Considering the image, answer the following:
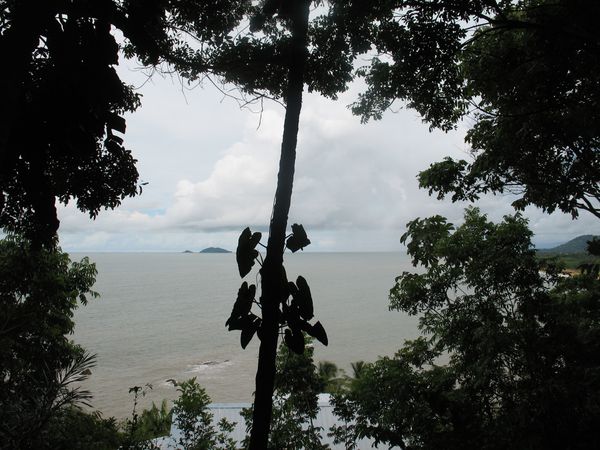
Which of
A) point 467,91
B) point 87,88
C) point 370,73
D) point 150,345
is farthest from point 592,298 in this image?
point 150,345

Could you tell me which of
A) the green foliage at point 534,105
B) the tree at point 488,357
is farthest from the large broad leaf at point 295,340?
the green foliage at point 534,105

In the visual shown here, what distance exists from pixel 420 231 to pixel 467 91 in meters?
2.49

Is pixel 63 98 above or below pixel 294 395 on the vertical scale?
above

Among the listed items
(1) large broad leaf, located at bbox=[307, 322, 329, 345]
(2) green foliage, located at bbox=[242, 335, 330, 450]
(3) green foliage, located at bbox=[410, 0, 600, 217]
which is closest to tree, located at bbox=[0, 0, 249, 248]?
(1) large broad leaf, located at bbox=[307, 322, 329, 345]

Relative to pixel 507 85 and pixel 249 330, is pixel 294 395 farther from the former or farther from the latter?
pixel 507 85

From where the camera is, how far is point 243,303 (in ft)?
8.46

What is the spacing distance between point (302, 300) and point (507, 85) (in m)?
3.79

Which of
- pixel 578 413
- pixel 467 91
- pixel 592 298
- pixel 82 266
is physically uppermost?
pixel 467 91

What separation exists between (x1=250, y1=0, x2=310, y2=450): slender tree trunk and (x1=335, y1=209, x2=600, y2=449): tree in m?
1.78

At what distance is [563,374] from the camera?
3.98 m

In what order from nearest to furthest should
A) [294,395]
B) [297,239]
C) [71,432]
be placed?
[297,239], [71,432], [294,395]

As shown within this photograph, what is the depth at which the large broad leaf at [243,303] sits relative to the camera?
2553 mm

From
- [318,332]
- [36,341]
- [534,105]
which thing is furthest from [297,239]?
[36,341]

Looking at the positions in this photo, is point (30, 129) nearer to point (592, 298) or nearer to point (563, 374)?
point (563, 374)
